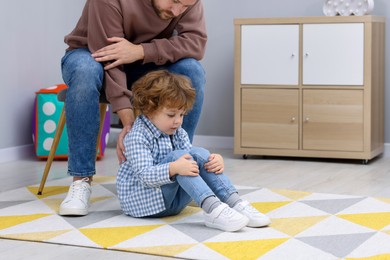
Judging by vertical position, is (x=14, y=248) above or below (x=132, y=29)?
below

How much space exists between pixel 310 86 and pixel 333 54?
0.59 feet

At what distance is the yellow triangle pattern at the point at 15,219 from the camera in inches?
76.7

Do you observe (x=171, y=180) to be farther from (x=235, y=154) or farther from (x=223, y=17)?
(x=223, y=17)

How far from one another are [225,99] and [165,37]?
5.21 feet

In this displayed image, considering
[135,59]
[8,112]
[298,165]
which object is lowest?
[298,165]

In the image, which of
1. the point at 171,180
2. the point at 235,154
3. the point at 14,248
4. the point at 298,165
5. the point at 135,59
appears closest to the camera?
the point at 14,248

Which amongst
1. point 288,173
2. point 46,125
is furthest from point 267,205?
point 46,125

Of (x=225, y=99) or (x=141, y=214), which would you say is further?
(x=225, y=99)

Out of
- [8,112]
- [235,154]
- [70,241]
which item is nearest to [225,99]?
[235,154]

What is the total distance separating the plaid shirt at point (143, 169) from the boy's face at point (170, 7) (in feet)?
1.16

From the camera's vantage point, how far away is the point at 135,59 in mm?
2168

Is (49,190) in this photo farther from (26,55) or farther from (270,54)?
(270,54)

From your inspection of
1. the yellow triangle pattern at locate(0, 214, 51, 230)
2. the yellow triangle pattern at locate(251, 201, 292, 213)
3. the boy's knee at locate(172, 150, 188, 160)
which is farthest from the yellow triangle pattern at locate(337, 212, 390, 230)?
the yellow triangle pattern at locate(0, 214, 51, 230)

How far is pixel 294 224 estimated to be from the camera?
1.92m
